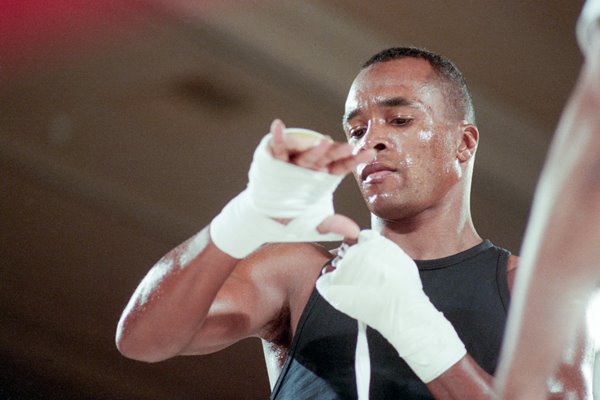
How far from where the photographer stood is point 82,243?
312cm

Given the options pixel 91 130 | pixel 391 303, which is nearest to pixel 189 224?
pixel 91 130

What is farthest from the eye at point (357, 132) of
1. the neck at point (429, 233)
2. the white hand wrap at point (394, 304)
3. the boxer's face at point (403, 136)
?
the white hand wrap at point (394, 304)

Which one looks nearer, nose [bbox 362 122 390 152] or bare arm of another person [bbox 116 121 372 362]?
bare arm of another person [bbox 116 121 372 362]

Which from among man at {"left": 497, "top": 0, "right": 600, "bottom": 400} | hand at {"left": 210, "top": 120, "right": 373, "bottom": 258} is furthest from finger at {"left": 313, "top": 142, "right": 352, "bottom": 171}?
man at {"left": 497, "top": 0, "right": 600, "bottom": 400}

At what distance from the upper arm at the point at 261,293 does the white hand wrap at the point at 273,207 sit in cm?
22

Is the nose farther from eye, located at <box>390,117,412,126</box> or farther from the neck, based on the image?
the neck

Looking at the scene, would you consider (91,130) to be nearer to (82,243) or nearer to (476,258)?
(82,243)

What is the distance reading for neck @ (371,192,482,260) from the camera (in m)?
1.75

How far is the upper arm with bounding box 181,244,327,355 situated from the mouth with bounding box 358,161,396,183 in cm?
17

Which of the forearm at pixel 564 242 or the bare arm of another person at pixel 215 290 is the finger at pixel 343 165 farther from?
the forearm at pixel 564 242

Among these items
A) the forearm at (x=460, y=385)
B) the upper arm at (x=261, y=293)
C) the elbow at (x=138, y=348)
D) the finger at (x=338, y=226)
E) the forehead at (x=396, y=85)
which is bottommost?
the elbow at (x=138, y=348)

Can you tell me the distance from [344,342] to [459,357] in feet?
0.88

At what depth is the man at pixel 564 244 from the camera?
22.0 inches

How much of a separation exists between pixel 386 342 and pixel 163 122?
1.50 m
